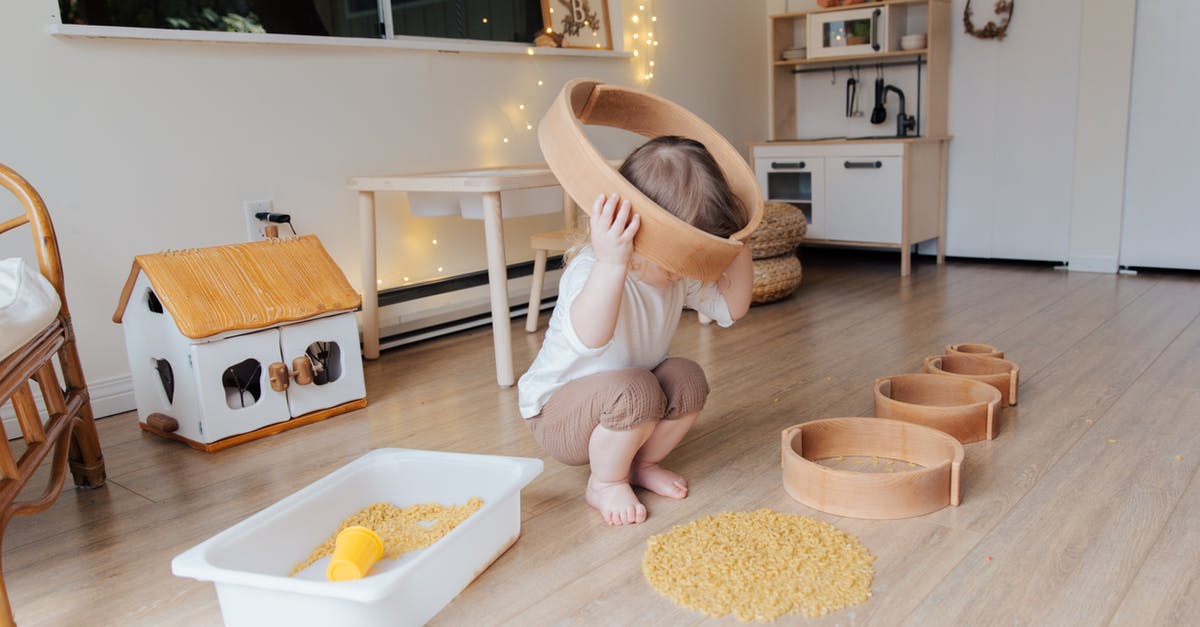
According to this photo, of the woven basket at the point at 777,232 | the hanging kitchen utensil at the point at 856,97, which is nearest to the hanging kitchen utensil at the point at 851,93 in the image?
the hanging kitchen utensil at the point at 856,97

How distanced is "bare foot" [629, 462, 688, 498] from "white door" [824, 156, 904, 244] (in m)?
2.35

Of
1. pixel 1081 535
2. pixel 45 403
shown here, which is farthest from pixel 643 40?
pixel 1081 535

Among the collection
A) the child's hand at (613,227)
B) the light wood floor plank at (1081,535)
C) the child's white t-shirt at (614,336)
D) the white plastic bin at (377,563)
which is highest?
the child's hand at (613,227)

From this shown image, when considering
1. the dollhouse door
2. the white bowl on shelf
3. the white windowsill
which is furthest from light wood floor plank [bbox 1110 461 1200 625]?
the white bowl on shelf

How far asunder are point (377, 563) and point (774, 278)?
2030mm

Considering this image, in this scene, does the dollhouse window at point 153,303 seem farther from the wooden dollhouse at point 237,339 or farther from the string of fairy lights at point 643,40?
the string of fairy lights at point 643,40

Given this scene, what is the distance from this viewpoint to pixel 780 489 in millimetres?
1502

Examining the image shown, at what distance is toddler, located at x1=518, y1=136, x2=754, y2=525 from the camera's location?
1292mm

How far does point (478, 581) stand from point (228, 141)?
1.54 meters

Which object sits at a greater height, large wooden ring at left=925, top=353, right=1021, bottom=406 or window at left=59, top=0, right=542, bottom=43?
window at left=59, top=0, right=542, bottom=43

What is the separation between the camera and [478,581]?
4.05 feet

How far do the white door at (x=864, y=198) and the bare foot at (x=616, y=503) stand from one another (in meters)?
2.47

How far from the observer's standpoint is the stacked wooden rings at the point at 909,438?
137cm

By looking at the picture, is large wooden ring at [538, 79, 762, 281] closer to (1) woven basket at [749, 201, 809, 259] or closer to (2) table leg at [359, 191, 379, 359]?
(2) table leg at [359, 191, 379, 359]
